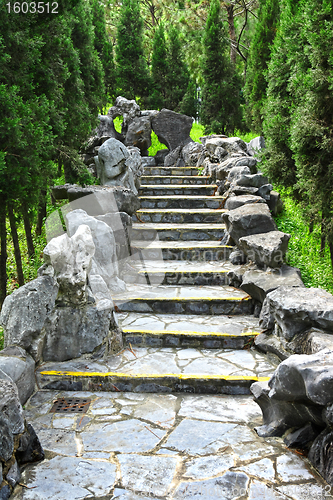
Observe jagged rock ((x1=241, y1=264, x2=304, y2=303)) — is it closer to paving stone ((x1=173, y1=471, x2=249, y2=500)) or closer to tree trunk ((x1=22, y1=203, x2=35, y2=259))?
paving stone ((x1=173, y1=471, x2=249, y2=500))

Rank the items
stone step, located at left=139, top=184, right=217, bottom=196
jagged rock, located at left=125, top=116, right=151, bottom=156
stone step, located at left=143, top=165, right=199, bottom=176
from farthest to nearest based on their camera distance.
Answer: jagged rock, located at left=125, top=116, right=151, bottom=156, stone step, located at left=143, top=165, right=199, bottom=176, stone step, located at left=139, top=184, right=217, bottom=196

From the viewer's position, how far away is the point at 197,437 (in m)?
3.03

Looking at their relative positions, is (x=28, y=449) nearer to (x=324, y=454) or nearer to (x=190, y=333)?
(x=324, y=454)

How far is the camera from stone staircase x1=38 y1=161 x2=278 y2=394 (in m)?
3.80

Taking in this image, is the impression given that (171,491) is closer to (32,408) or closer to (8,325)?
(32,408)

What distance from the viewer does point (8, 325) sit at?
3.71 metres

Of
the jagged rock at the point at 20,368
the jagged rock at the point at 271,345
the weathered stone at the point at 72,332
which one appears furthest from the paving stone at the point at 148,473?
the jagged rock at the point at 271,345

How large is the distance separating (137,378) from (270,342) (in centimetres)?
153

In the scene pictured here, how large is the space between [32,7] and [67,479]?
5997mm

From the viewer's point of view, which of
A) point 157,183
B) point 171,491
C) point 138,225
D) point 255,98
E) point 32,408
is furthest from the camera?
point 255,98

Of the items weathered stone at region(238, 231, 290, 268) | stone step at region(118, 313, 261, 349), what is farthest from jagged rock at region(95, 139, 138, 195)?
stone step at region(118, 313, 261, 349)

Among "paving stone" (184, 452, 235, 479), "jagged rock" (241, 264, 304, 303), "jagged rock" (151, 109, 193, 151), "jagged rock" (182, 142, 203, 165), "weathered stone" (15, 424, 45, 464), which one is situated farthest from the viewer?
"jagged rock" (151, 109, 193, 151)

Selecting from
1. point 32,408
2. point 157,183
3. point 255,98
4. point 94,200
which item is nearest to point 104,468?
point 32,408

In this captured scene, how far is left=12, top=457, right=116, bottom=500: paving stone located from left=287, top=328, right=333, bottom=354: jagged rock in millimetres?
1966
